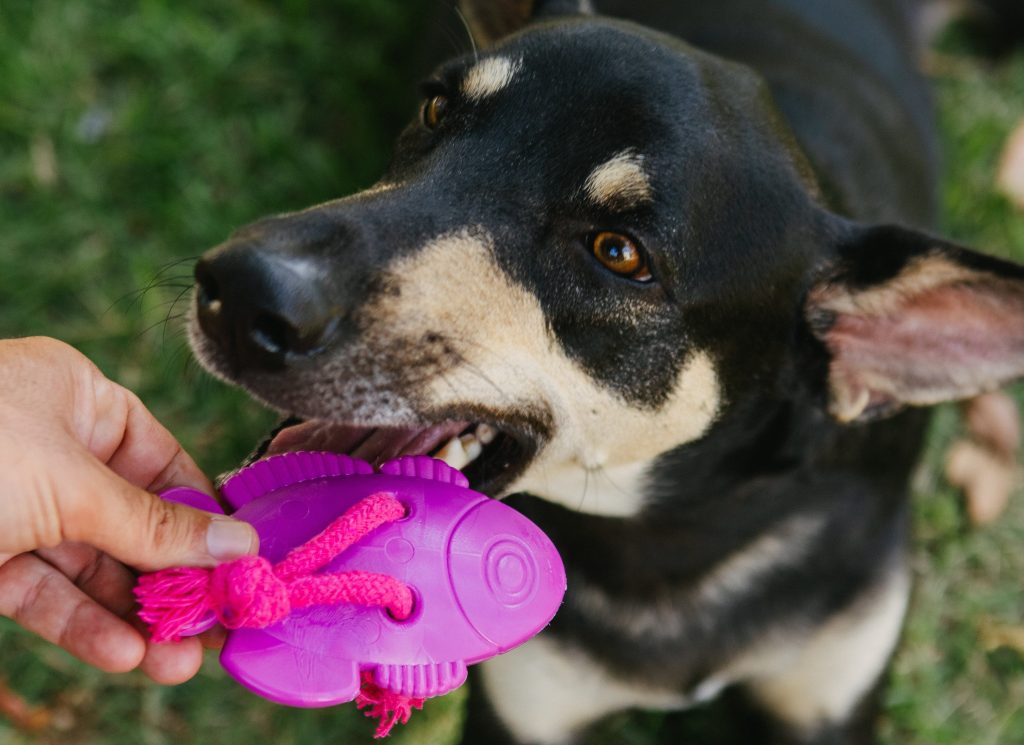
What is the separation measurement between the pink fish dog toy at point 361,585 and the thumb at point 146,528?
0.12ft

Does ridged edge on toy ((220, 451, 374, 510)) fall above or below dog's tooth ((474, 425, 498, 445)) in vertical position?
above

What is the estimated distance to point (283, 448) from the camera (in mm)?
2350

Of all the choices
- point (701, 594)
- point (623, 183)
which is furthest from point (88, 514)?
point (701, 594)

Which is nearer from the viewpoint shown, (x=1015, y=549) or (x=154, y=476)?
(x=154, y=476)

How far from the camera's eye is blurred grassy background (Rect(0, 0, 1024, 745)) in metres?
3.38

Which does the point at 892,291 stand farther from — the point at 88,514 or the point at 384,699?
the point at 88,514

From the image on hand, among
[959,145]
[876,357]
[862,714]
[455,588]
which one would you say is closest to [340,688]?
[455,588]

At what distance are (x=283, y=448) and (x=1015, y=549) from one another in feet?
9.56

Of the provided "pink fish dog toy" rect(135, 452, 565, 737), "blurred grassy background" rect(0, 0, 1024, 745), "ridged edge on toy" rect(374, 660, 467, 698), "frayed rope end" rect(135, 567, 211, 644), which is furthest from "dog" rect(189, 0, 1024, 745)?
"blurred grassy background" rect(0, 0, 1024, 745)

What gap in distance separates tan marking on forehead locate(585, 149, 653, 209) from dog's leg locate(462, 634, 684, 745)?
1375mm

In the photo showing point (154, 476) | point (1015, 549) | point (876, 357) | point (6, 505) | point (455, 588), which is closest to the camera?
point (6, 505)

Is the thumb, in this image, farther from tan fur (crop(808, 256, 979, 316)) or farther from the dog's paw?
the dog's paw

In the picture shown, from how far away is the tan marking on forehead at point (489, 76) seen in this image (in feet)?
7.85

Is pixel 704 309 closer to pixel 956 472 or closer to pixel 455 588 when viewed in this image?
pixel 455 588
